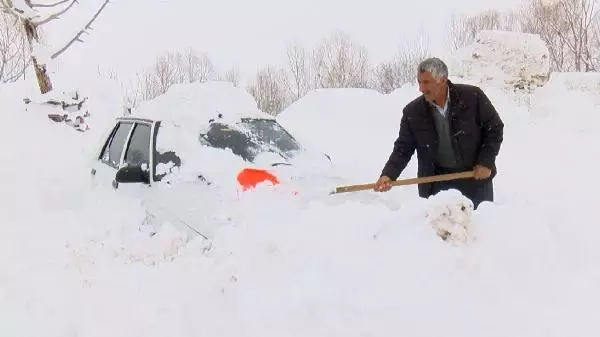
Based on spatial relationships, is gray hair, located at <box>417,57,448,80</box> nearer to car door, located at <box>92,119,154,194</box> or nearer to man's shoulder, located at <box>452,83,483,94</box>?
man's shoulder, located at <box>452,83,483,94</box>

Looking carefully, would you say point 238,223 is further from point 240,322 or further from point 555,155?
point 555,155

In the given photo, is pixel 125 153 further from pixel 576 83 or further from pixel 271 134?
pixel 576 83

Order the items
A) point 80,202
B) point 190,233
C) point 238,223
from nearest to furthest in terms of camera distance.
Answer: point 238,223, point 190,233, point 80,202

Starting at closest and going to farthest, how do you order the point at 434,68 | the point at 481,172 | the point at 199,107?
the point at 434,68 < the point at 481,172 < the point at 199,107

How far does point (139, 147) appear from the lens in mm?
5164

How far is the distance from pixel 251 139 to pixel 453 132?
1947 mm

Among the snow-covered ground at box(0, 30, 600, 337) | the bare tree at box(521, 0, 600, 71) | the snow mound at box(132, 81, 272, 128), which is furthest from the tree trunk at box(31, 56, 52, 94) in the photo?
the bare tree at box(521, 0, 600, 71)

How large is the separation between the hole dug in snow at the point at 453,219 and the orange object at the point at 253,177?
1413 mm

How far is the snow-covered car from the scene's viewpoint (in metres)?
4.30

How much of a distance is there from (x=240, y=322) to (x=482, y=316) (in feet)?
4.45

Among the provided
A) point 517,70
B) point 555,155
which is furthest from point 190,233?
point 517,70

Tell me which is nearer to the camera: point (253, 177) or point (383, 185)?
point (383, 185)

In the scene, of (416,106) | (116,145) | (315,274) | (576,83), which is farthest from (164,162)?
(576,83)

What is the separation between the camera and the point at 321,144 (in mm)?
12195
